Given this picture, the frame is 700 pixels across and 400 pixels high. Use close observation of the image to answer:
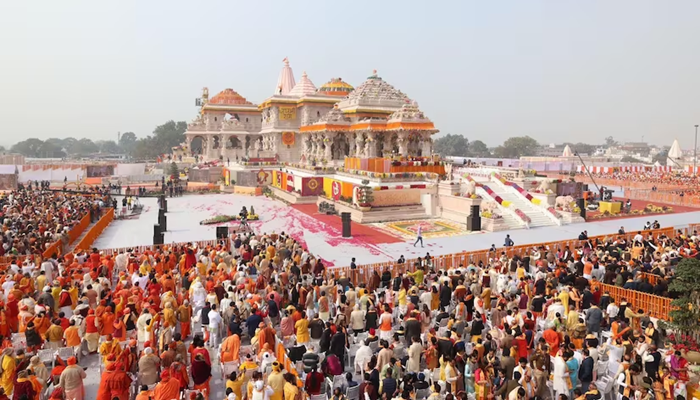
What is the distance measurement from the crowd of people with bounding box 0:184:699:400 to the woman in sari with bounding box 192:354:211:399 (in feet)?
0.07

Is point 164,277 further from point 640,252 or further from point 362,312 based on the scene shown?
point 640,252

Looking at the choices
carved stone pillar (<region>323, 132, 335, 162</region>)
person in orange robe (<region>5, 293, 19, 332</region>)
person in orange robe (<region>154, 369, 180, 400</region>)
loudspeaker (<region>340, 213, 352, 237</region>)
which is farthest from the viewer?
carved stone pillar (<region>323, 132, 335, 162</region>)

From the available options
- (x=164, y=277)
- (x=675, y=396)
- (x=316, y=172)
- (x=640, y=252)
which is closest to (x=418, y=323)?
(x=675, y=396)

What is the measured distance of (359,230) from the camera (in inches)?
963

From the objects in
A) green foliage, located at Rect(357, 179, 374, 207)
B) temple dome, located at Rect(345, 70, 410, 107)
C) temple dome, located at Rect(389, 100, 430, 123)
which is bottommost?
green foliage, located at Rect(357, 179, 374, 207)

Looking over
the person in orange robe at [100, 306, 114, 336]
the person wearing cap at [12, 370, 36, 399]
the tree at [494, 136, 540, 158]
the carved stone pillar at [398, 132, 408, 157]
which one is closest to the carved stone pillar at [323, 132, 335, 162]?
the carved stone pillar at [398, 132, 408, 157]

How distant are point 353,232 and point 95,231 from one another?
12.1m

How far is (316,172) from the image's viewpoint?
36.4 metres

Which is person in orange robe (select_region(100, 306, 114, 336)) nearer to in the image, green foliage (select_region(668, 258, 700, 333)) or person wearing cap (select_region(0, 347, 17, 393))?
person wearing cap (select_region(0, 347, 17, 393))

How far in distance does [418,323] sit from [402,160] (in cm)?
2393

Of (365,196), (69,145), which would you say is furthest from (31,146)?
(365,196)

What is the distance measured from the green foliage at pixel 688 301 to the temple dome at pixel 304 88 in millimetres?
45264

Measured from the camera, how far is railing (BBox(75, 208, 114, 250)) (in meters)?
19.4

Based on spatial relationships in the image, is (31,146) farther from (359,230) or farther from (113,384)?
(113,384)
